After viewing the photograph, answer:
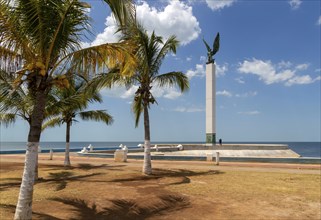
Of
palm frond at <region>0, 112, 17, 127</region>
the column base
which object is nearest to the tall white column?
the column base

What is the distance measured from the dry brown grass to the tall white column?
28450mm

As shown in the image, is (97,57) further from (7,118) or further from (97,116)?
(97,116)

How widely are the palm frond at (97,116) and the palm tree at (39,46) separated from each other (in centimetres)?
1356

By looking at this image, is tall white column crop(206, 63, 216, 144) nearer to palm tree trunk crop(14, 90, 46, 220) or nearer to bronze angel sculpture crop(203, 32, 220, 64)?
bronze angel sculpture crop(203, 32, 220, 64)

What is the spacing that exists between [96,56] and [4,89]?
4.57 m

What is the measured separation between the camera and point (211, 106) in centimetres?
4541

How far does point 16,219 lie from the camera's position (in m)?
7.46

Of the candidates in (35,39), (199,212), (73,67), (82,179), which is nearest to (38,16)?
(35,39)

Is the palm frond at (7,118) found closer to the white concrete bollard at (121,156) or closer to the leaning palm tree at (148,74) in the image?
the leaning palm tree at (148,74)

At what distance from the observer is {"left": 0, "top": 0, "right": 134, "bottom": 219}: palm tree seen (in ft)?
25.2

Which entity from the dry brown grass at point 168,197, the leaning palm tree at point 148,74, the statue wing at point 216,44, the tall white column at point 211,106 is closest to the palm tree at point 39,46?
the dry brown grass at point 168,197

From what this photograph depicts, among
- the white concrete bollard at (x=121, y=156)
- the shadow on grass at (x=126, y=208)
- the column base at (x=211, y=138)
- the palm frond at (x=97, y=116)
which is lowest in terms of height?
the shadow on grass at (x=126, y=208)

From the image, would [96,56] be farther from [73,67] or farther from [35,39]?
[35,39]

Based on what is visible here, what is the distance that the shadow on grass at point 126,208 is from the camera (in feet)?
31.0
